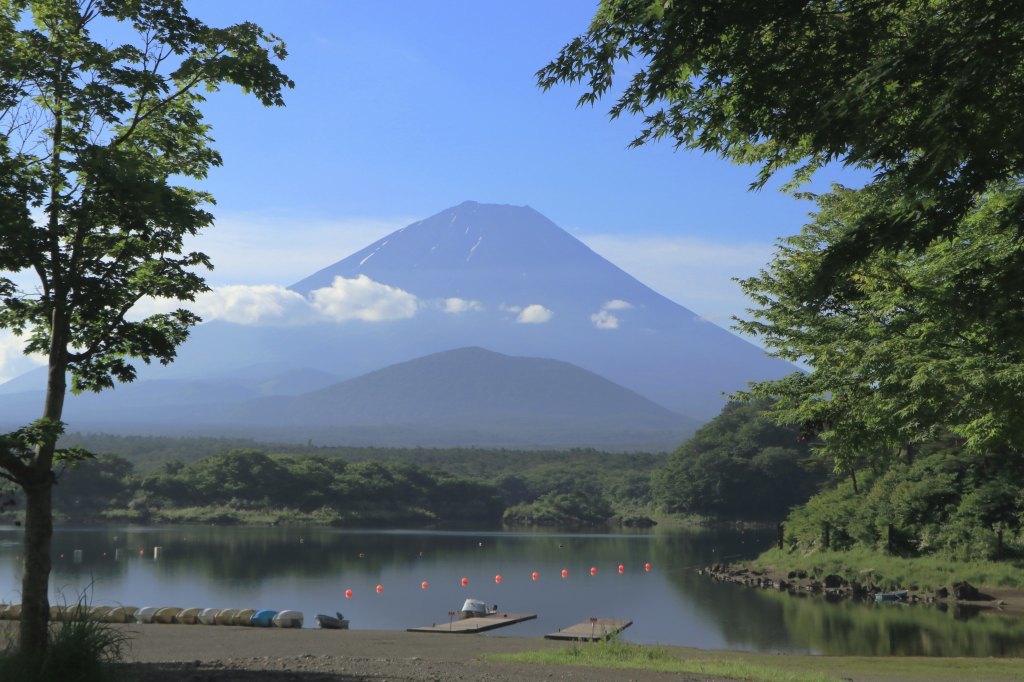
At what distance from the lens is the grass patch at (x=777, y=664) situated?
57.1 feet

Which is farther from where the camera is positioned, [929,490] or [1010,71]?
[929,490]

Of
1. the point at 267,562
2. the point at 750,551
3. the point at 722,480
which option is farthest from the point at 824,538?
the point at 722,480

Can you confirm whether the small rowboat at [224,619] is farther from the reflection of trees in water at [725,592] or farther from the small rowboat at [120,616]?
the reflection of trees in water at [725,592]

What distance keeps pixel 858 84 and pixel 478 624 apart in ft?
97.9

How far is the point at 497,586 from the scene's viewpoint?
52844mm

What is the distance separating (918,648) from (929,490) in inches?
831

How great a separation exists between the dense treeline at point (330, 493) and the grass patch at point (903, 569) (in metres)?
55.8

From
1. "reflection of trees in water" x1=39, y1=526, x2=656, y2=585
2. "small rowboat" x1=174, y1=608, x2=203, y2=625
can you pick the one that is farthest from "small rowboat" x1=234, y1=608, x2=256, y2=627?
"reflection of trees in water" x1=39, y1=526, x2=656, y2=585

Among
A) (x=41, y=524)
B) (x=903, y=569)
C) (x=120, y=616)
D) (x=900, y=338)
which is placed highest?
(x=900, y=338)

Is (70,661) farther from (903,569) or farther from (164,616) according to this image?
(903,569)

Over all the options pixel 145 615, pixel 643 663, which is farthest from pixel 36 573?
pixel 145 615

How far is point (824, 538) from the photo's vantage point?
188ft

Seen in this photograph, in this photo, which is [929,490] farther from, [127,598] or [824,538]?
[127,598]

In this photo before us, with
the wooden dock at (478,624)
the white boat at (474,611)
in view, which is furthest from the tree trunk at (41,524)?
the white boat at (474,611)
